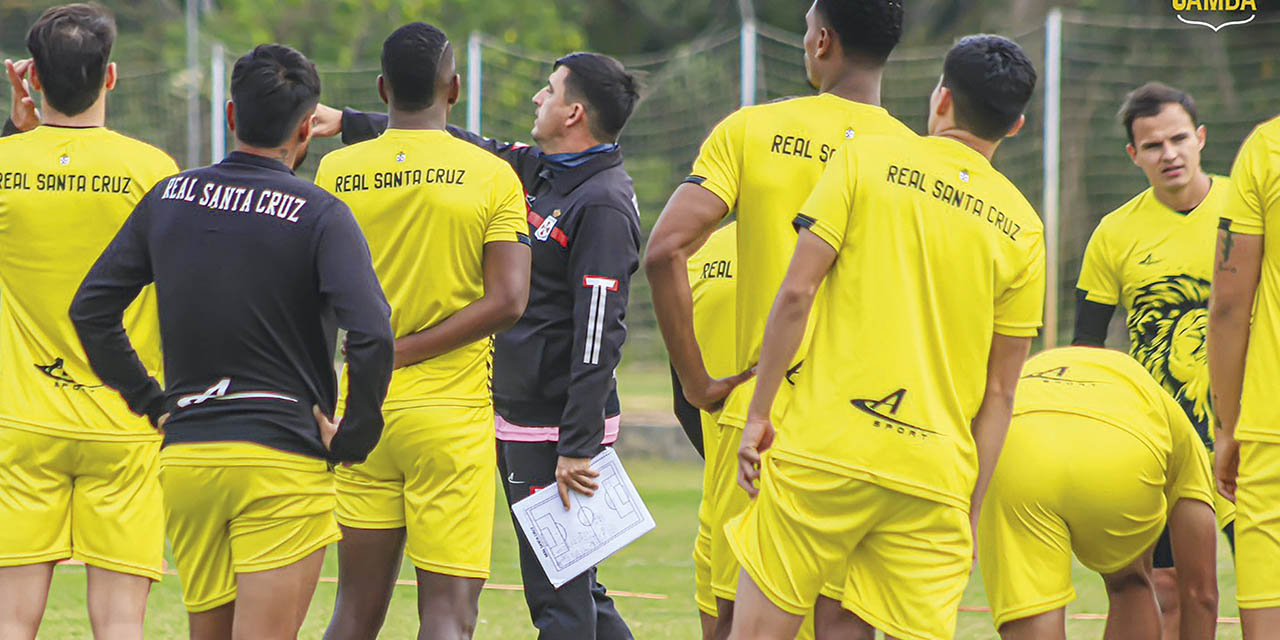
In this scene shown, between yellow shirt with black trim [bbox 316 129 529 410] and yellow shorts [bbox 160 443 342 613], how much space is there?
0.93 m

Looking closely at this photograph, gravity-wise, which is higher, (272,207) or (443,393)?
(272,207)

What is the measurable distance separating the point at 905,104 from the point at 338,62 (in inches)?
525

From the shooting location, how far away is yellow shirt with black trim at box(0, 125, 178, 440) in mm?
4641

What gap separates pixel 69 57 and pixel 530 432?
1.83 m

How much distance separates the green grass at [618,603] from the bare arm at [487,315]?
2.32 metres

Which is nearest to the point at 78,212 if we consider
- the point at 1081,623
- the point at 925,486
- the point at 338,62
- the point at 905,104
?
the point at 925,486

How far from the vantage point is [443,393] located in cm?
492

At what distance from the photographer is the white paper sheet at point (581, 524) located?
505cm

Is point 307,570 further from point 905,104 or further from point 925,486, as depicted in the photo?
point 905,104

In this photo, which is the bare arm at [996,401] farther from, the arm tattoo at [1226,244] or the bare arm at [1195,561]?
the bare arm at [1195,561]

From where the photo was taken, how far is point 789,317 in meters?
4.00

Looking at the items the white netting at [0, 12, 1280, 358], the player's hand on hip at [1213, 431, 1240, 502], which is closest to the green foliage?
the white netting at [0, 12, 1280, 358]

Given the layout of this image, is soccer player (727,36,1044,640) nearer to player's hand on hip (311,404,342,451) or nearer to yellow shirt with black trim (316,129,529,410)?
player's hand on hip (311,404,342,451)

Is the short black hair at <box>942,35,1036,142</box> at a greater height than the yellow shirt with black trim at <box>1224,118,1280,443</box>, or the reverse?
the short black hair at <box>942,35,1036,142</box>
